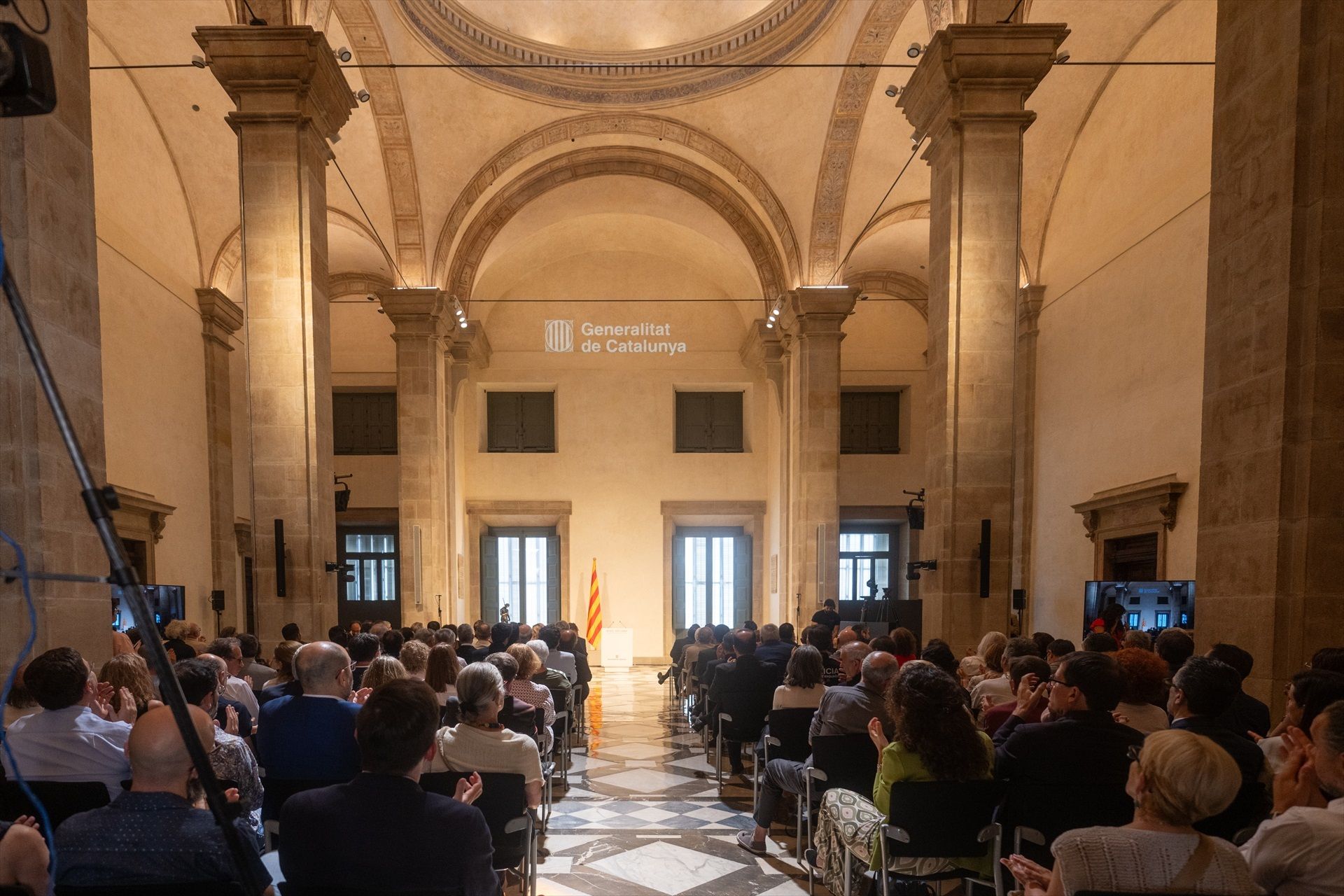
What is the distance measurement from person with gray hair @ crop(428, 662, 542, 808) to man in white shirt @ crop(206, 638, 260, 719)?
140 cm

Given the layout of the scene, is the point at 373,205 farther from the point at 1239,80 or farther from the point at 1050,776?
the point at 1050,776

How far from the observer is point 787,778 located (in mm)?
4824

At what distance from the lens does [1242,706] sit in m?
3.74

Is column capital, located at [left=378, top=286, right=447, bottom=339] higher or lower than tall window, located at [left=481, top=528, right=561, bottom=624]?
higher

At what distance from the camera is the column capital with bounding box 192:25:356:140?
730cm

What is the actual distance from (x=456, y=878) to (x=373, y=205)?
1334cm

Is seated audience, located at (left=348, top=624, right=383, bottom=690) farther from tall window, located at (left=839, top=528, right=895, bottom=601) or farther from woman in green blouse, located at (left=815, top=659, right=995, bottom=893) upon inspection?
tall window, located at (left=839, top=528, right=895, bottom=601)

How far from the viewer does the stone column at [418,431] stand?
13.5 metres

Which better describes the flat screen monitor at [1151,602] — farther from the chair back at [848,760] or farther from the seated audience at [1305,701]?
the seated audience at [1305,701]

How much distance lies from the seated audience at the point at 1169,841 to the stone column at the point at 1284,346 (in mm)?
2275

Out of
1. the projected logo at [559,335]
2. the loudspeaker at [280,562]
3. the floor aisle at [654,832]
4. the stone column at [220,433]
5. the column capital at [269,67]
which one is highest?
the projected logo at [559,335]

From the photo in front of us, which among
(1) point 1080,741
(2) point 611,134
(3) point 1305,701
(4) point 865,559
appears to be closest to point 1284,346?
(3) point 1305,701

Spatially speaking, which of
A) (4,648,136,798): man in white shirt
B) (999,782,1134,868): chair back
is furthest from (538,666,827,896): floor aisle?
(4,648,136,798): man in white shirt

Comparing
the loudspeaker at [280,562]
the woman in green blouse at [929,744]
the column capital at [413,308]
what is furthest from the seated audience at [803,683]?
the column capital at [413,308]
